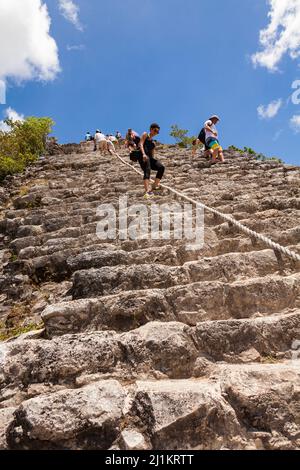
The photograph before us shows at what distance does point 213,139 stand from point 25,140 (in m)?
8.99

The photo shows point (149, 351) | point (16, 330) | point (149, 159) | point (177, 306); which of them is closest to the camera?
point (149, 351)

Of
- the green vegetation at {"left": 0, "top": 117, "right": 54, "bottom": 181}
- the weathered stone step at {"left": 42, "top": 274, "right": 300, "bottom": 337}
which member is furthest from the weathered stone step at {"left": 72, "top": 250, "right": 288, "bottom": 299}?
Answer: the green vegetation at {"left": 0, "top": 117, "right": 54, "bottom": 181}

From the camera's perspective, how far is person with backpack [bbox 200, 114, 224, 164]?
369 inches

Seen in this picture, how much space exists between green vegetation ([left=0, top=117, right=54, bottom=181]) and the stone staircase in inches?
335

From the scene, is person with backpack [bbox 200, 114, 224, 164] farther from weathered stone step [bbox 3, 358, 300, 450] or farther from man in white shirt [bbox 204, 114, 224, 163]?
weathered stone step [bbox 3, 358, 300, 450]

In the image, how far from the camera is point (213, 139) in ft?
31.0

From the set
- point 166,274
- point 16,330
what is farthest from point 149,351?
point 16,330

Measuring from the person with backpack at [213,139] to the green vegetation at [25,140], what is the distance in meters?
5.69

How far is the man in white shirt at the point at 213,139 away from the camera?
30.8 ft

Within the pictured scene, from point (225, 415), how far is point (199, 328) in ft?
2.24

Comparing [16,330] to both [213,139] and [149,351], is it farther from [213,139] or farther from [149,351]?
[213,139]

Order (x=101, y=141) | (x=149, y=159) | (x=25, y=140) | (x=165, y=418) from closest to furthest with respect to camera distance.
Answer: (x=165, y=418) < (x=149, y=159) < (x=101, y=141) < (x=25, y=140)
